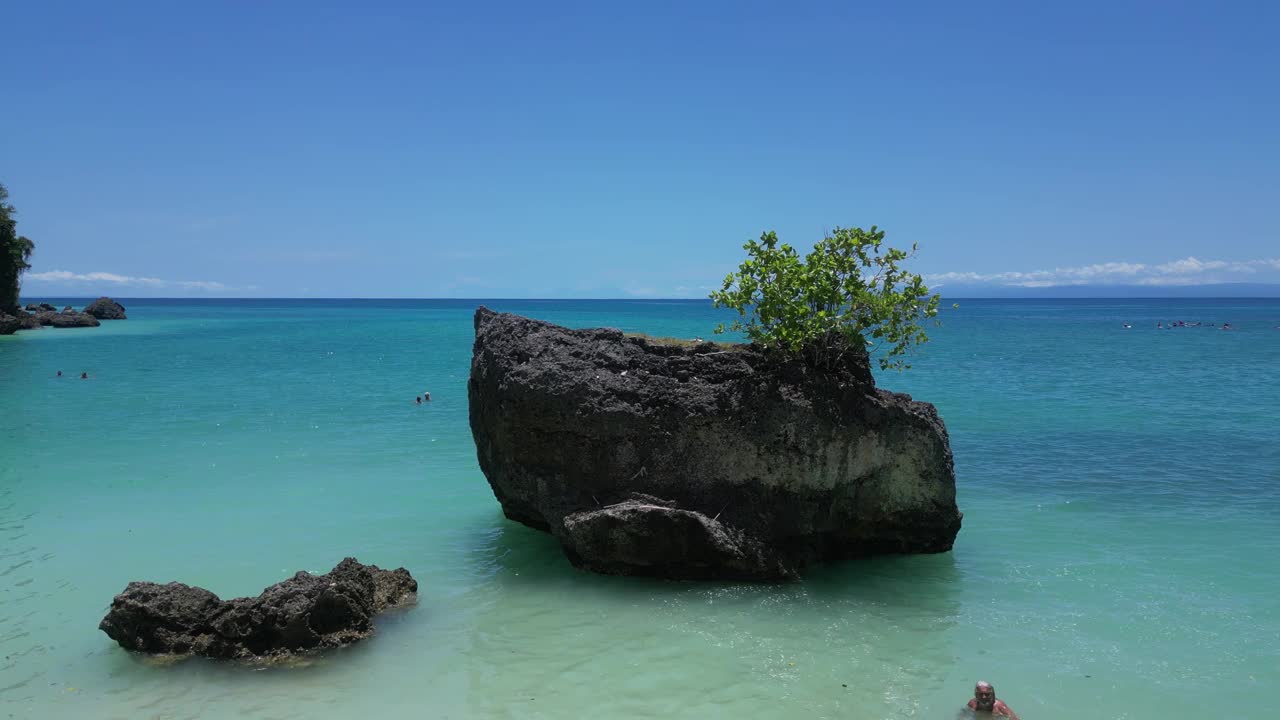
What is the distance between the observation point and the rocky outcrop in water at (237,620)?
916cm

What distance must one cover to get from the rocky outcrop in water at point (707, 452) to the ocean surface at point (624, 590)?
58cm

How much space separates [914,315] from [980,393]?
21654mm

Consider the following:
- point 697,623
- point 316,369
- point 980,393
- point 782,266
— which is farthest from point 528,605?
point 316,369

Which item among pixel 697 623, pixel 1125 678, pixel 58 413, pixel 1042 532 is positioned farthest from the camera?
pixel 58 413

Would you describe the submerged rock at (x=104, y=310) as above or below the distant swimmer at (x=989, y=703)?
above

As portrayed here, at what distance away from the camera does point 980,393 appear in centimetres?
3203

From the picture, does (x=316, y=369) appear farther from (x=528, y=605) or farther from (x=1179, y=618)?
(x=1179, y=618)

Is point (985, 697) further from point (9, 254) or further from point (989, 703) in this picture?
point (9, 254)

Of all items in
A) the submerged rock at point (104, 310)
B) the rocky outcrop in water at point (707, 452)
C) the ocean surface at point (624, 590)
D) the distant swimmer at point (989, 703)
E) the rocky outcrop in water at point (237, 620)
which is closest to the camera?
the distant swimmer at point (989, 703)

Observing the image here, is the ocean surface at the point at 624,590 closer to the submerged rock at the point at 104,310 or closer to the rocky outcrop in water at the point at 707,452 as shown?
the rocky outcrop in water at the point at 707,452

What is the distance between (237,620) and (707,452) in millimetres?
5456

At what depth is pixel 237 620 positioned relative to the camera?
9.17 m

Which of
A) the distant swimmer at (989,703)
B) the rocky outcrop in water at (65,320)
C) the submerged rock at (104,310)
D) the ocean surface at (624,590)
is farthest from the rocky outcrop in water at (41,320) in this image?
the distant swimmer at (989,703)

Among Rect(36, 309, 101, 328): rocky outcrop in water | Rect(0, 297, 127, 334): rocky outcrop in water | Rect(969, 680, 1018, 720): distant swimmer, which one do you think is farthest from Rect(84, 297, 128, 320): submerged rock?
Rect(969, 680, 1018, 720): distant swimmer
